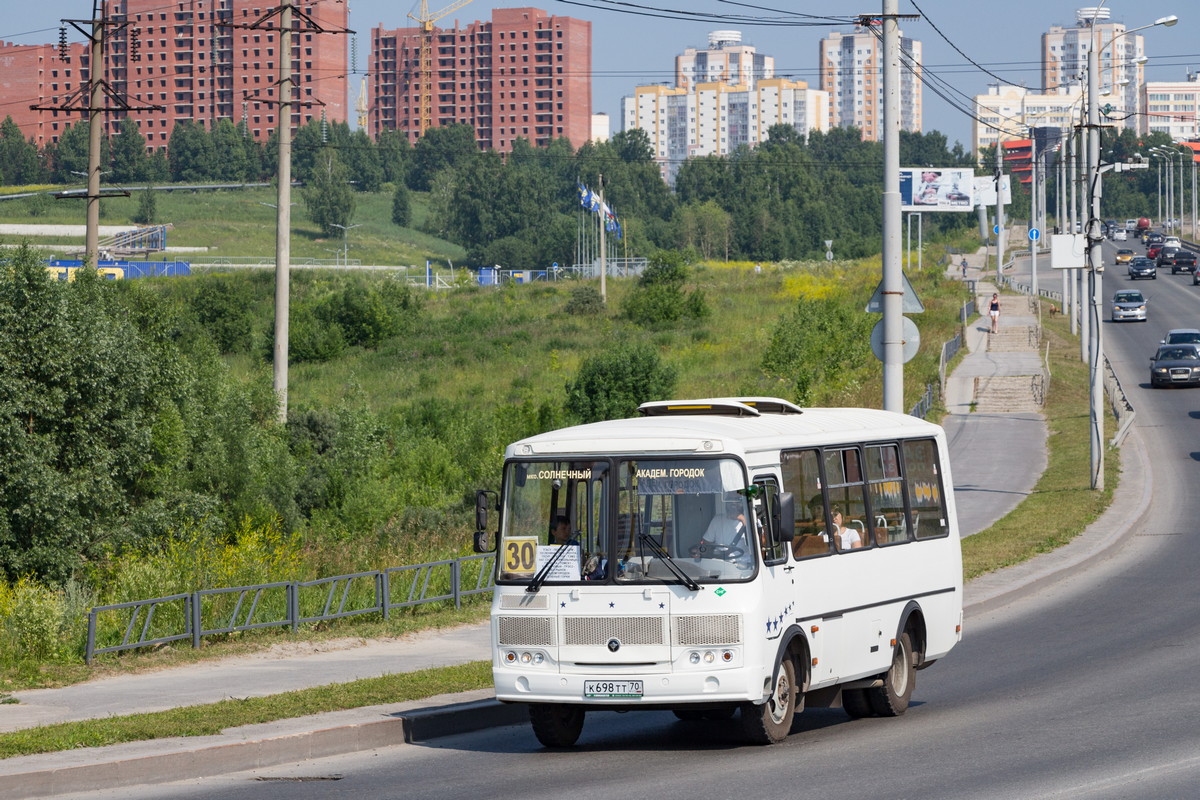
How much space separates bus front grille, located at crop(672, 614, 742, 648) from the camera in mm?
10359

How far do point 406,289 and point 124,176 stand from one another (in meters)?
98.3

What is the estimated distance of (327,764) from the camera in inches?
421

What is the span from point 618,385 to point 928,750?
44490 mm

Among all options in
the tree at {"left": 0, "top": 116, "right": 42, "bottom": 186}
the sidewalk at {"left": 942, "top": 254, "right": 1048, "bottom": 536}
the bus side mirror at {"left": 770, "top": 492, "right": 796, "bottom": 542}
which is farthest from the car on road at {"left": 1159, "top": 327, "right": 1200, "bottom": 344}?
the tree at {"left": 0, "top": 116, "right": 42, "bottom": 186}

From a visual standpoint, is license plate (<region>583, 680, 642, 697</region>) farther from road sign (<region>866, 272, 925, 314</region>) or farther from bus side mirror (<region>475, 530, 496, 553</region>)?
road sign (<region>866, 272, 925, 314</region>)

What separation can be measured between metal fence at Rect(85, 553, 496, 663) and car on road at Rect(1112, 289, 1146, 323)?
61286 millimetres

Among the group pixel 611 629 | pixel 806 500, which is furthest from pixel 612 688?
pixel 806 500

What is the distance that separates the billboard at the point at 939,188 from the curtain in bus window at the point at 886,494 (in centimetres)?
11335

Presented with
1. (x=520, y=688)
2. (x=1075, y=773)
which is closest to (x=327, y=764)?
(x=520, y=688)

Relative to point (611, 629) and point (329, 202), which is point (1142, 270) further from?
point (611, 629)

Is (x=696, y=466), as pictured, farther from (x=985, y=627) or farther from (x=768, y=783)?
(x=985, y=627)

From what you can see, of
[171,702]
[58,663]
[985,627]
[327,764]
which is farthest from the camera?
[985,627]

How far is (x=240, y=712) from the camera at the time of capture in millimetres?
11797

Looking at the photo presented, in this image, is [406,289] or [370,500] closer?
[370,500]
